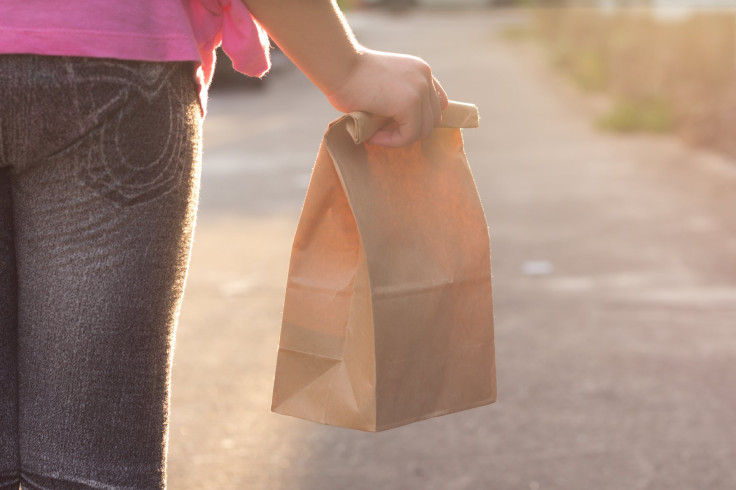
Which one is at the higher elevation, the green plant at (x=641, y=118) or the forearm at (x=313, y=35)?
the forearm at (x=313, y=35)

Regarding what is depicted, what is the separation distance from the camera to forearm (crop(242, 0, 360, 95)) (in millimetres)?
1317

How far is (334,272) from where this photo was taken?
1.55 m

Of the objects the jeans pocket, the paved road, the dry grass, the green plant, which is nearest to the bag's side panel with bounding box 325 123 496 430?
the jeans pocket

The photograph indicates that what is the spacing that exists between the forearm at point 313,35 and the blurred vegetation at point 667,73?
25.4 feet

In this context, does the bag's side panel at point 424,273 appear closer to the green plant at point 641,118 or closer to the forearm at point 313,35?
the forearm at point 313,35

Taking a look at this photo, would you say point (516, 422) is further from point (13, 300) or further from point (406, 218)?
point (13, 300)

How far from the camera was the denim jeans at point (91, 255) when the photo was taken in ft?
3.96

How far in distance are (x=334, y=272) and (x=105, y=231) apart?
407 mm

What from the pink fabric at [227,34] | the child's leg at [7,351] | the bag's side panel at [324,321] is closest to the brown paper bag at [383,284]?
the bag's side panel at [324,321]

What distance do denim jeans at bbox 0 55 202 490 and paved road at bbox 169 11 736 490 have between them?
1870 millimetres

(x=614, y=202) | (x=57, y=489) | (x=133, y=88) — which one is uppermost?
(x=133, y=88)

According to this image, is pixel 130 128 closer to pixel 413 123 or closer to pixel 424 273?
pixel 413 123

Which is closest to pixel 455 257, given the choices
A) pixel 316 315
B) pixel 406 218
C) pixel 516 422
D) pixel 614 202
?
pixel 406 218

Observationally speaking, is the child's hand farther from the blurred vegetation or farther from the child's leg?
the blurred vegetation
